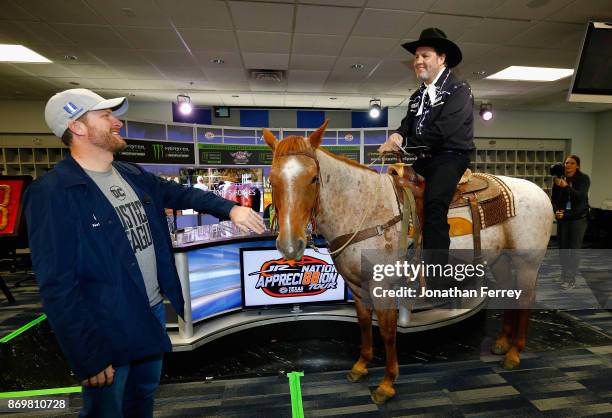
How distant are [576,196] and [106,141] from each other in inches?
239

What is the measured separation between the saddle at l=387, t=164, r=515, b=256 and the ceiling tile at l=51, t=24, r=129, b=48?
15.9 ft

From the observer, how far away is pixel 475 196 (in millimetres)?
2273

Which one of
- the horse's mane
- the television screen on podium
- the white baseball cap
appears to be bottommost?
the horse's mane

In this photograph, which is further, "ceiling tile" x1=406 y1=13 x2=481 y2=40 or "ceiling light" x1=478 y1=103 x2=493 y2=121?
"ceiling light" x1=478 y1=103 x2=493 y2=121

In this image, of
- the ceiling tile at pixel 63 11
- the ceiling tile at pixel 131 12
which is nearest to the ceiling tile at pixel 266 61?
the ceiling tile at pixel 131 12

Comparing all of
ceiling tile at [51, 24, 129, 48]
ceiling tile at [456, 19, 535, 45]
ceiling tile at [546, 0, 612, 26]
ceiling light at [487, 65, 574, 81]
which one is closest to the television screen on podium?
ceiling tile at [546, 0, 612, 26]

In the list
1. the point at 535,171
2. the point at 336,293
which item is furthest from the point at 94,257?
the point at 535,171

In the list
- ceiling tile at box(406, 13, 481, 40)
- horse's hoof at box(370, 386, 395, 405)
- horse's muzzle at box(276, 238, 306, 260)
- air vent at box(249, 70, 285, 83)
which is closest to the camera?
horse's muzzle at box(276, 238, 306, 260)

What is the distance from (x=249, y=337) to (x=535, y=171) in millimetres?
11413

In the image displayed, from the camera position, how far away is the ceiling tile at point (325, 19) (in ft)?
12.7

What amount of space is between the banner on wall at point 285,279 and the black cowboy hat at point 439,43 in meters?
2.12

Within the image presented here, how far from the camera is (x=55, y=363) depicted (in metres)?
2.97

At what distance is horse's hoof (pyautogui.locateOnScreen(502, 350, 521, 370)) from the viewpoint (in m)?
2.72

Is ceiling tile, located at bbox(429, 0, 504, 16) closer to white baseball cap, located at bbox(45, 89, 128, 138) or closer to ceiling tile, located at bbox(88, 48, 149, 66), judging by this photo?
white baseball cap, located at bbox(45, 89, 128, 138)
